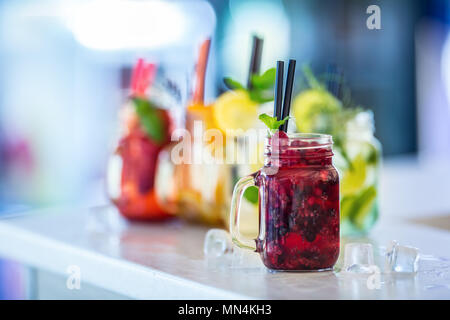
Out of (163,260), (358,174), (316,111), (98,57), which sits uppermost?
(98,57)

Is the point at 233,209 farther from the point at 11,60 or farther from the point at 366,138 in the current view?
the point at 11,60

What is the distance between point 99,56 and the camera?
490 cm

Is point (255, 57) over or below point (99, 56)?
below

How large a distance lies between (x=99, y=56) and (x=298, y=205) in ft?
14.1

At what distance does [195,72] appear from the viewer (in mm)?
1244

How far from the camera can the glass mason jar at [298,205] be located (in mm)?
812

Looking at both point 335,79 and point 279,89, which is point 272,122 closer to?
point 279,89

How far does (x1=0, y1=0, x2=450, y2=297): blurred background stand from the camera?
4.90m

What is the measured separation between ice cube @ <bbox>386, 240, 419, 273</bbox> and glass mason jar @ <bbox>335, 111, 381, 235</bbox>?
0.90 feet

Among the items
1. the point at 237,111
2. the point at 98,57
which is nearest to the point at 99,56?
the point at 98,57

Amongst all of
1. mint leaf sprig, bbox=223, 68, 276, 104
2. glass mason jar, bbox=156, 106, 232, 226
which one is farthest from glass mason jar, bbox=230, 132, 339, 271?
glass mason jar, bbox=156, 106, 232, 226

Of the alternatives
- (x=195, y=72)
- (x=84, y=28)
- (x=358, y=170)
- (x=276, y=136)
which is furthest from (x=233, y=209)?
(x=84, y=28)

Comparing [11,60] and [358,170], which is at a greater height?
[11,60]

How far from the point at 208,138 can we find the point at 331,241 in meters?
0.45
